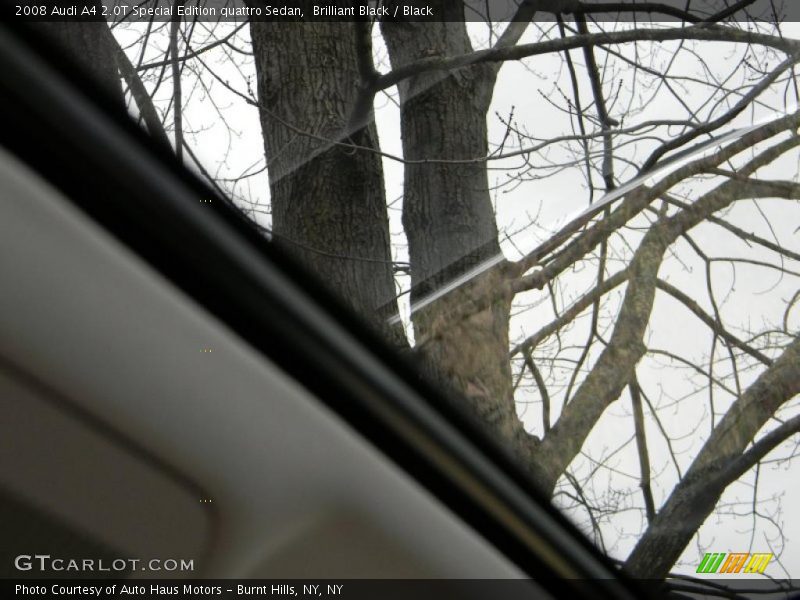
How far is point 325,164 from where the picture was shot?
2010mm

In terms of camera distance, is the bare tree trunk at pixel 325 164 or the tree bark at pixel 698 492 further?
the tree bark at pixel 698 492

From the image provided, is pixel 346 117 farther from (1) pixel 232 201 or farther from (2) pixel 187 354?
(2) pixel 187 354

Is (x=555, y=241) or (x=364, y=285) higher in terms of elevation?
(x=555, y=241)

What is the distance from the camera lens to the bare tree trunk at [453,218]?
6.43 feet

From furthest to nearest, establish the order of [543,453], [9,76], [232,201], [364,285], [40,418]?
1. [543,453]
2. [364,285]
3. [232,201]
4. [40,418]
5. [9,76]

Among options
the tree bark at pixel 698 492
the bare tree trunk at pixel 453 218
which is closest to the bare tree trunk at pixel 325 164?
the bare tree trunk at pixel 453 218

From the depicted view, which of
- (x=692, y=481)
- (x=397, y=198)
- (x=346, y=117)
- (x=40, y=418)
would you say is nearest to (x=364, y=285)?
(x=397, y=198)

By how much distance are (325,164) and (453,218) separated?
1.13 feet

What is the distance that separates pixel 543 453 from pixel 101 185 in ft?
3.81

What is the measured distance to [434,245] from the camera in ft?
6.82

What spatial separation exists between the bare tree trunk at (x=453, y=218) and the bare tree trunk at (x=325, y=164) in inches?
3.7

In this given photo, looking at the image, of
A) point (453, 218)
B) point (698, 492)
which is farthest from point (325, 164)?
point (698, 492)

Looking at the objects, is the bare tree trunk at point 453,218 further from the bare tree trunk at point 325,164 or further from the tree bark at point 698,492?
the tree bark at point 698,492

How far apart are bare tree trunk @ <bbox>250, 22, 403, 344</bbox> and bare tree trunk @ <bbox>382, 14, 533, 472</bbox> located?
94mm
